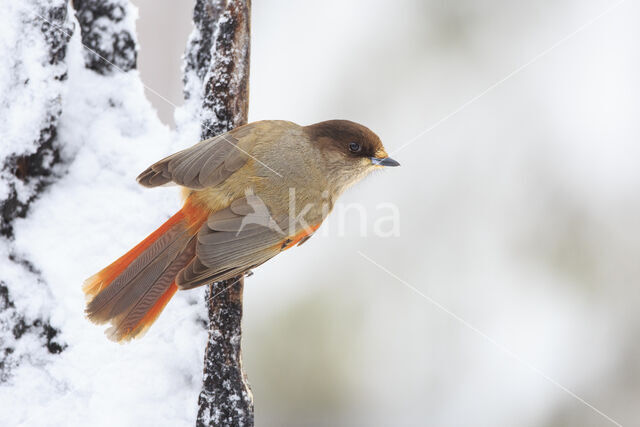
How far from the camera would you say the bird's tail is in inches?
78.8

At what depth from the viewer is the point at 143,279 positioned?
2070 millimetres

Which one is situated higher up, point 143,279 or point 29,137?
point 29,137

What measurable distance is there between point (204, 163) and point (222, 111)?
0.68 ft

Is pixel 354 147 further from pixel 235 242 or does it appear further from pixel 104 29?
pixel 104 29

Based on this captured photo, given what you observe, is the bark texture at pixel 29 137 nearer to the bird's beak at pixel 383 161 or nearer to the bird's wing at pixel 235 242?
the bird's wing at pixel 235 242

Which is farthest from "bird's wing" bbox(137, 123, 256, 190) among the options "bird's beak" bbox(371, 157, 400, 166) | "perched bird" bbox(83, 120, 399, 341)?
"bird's beak" bbox(371, 157, 400, 166)

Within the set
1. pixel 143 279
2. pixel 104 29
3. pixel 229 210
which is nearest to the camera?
pixel 143 279

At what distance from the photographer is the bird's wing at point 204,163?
Result: 6.86 ft

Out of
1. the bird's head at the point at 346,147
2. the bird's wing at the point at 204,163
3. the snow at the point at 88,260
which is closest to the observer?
the snow at the point at 88,260

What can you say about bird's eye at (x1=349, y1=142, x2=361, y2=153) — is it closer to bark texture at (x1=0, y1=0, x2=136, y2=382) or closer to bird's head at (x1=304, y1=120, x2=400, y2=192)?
bird's head at (x1=304, y1=120, x2=400, y2=192)

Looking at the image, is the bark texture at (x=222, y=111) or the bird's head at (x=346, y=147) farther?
the bird's head at (x=346, y=147)

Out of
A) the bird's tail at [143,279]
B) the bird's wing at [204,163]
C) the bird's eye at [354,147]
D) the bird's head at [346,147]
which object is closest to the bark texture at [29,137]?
the bird's tail at [143,279]

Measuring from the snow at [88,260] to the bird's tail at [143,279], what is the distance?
10cm

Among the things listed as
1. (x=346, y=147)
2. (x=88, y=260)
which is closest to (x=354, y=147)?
(x=346, y=147)
